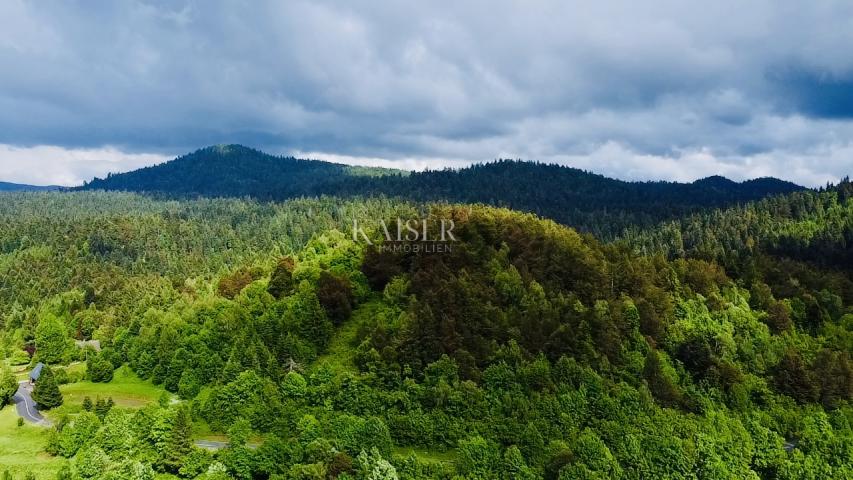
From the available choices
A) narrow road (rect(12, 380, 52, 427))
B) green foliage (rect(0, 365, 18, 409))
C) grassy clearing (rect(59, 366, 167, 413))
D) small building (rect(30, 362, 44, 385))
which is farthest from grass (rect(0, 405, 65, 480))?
small building (rect(30, 362, 44, 385))

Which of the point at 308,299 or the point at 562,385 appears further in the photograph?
the point at 308,299

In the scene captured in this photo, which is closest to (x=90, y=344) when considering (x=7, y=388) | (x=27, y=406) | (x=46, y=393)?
(x=7, y=388)

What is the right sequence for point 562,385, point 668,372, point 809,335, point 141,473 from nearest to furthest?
point 141,473
point 562,385
point 668,372
point 809,335

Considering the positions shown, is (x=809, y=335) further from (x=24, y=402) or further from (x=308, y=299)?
(x=24, y=402)

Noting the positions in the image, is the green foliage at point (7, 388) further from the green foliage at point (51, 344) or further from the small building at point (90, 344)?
the small building at point (90, 344)

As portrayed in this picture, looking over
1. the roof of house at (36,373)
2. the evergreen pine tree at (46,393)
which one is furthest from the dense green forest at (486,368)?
the evergreen pine tree at (46,393)

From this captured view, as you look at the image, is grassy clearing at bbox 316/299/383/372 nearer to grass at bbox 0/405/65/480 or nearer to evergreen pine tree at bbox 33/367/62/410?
grass at bbox 0/405/65/480

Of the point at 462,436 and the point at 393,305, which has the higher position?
the point at 393,305

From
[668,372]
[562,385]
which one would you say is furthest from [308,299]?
[668,372]
